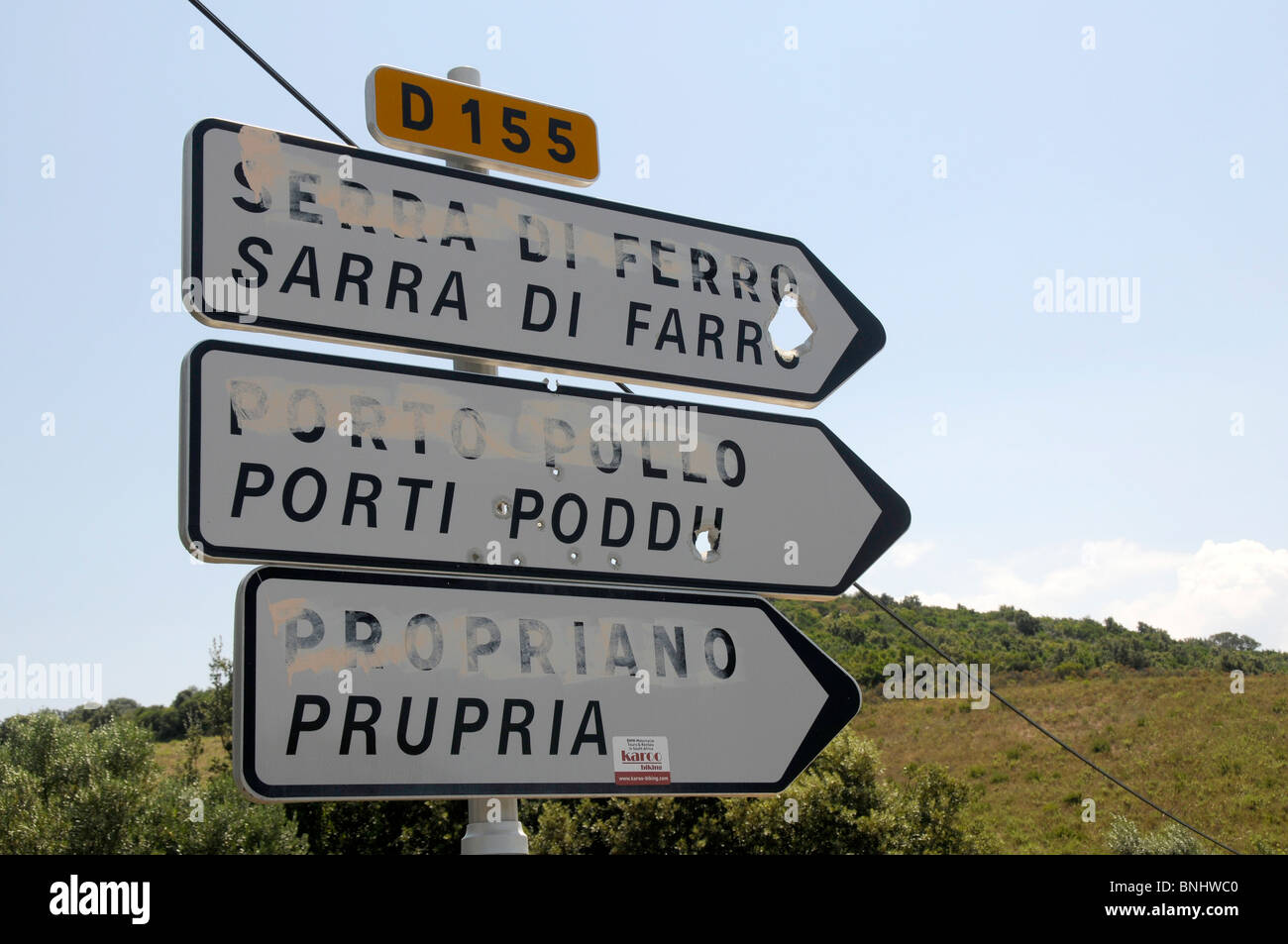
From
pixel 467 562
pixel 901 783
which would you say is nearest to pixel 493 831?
pixel 467 562

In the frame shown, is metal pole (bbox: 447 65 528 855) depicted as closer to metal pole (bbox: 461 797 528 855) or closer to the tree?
metal pole (bbox: 461 797 528 855)

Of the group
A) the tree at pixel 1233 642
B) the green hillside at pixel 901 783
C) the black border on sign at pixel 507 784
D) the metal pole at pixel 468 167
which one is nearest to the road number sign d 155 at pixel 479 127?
the metal pole at pixel 468 167

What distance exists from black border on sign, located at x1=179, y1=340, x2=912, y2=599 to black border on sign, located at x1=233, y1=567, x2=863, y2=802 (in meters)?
0.05

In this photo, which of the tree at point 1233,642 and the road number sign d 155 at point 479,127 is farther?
the tree at point 1233,642

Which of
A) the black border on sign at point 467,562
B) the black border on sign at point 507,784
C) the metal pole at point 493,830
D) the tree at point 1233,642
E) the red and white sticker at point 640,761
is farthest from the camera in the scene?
the tree at point 1233,642

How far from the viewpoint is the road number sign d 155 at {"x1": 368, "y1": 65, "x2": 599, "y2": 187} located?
329 centimetres

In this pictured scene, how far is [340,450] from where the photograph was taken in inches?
110

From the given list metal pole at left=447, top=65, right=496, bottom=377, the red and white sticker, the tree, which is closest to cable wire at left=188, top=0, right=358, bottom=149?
metal pole at left=447, top=65, right=496, bottom=377

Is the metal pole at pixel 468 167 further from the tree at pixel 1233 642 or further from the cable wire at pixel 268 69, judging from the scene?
the tree at pixel 1233 642

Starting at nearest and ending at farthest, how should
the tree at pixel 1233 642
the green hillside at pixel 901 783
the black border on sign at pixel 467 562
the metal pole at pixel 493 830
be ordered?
1. the black border on sign at pixel 467 562
2. the metal pole at pixel 493 830
3. the green hillside at pixel 901 783
4. the tree at pixel 1233 642

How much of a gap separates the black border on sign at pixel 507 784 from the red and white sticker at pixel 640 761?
0.02 m

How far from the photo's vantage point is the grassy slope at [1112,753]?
108 feet
